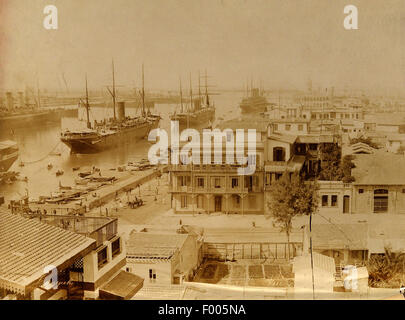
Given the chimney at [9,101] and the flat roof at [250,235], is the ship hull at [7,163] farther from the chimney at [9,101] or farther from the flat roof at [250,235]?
the flat roof at [250,235]

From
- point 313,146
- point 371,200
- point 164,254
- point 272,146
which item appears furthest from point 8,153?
point 371,200

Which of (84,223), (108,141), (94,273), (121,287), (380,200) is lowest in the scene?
(121,287)

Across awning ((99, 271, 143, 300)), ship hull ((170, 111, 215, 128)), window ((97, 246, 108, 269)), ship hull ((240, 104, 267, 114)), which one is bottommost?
awning ((99, 271, 143, 300))

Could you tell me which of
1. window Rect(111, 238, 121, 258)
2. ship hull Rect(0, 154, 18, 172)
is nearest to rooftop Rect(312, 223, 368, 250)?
window Rect(111, 238, 121, 258)

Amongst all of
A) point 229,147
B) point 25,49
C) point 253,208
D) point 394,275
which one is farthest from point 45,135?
point 394,275

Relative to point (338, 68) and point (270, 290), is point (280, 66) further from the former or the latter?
point (270, 290)

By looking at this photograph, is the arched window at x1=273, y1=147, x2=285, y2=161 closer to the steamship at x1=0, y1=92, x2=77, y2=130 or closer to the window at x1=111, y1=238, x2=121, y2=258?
the window at x1=111, y1=238, x2=121, y2=258

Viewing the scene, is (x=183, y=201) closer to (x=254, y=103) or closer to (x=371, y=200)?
(x=254, y=103)
